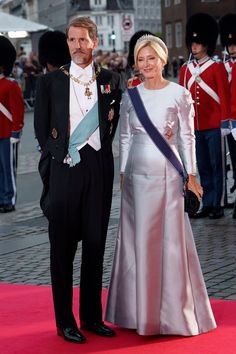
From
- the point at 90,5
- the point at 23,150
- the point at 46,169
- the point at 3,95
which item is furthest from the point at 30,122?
the point at 90,5

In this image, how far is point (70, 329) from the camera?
246 inches

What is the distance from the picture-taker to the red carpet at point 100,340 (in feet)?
19.9

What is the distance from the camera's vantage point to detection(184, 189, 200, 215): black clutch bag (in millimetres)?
6258

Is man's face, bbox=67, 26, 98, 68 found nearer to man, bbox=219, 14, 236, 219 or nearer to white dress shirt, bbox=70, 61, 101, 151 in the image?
white dress shirt, bbox=70, 61, 101, 151

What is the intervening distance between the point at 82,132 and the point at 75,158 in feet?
0.52

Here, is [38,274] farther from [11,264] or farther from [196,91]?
[196,91]

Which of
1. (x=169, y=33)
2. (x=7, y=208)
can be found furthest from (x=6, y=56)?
(x=169, y=33)

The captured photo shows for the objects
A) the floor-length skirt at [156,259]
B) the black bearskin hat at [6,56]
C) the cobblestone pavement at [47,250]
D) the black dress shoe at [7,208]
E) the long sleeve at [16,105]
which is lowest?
the black dress shoe at [7,208]

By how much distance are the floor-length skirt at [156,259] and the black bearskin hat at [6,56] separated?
622 centimetres

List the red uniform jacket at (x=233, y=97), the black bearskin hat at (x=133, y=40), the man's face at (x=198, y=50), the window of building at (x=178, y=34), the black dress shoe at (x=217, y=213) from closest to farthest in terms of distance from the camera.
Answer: the black bearskin hat at (x=133, y=40) < the red uniform jacket at (x=233, y=97) < the man's face at (x=198, y=50) < the black dress shoe at (x=217, y=213) < the window of building at (x=178, y=34)

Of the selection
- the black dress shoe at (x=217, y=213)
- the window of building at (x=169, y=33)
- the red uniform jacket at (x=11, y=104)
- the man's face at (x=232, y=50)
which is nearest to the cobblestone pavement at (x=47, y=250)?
the black dress shoe at (x=217, y=213)

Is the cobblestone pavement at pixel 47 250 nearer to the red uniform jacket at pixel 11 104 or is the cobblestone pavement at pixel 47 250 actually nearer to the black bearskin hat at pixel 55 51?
the red uniform jacket at pixel 11 104

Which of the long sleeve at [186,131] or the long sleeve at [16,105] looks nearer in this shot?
the long sleeve at [186,131]

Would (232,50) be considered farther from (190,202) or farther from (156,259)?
(156,259)
